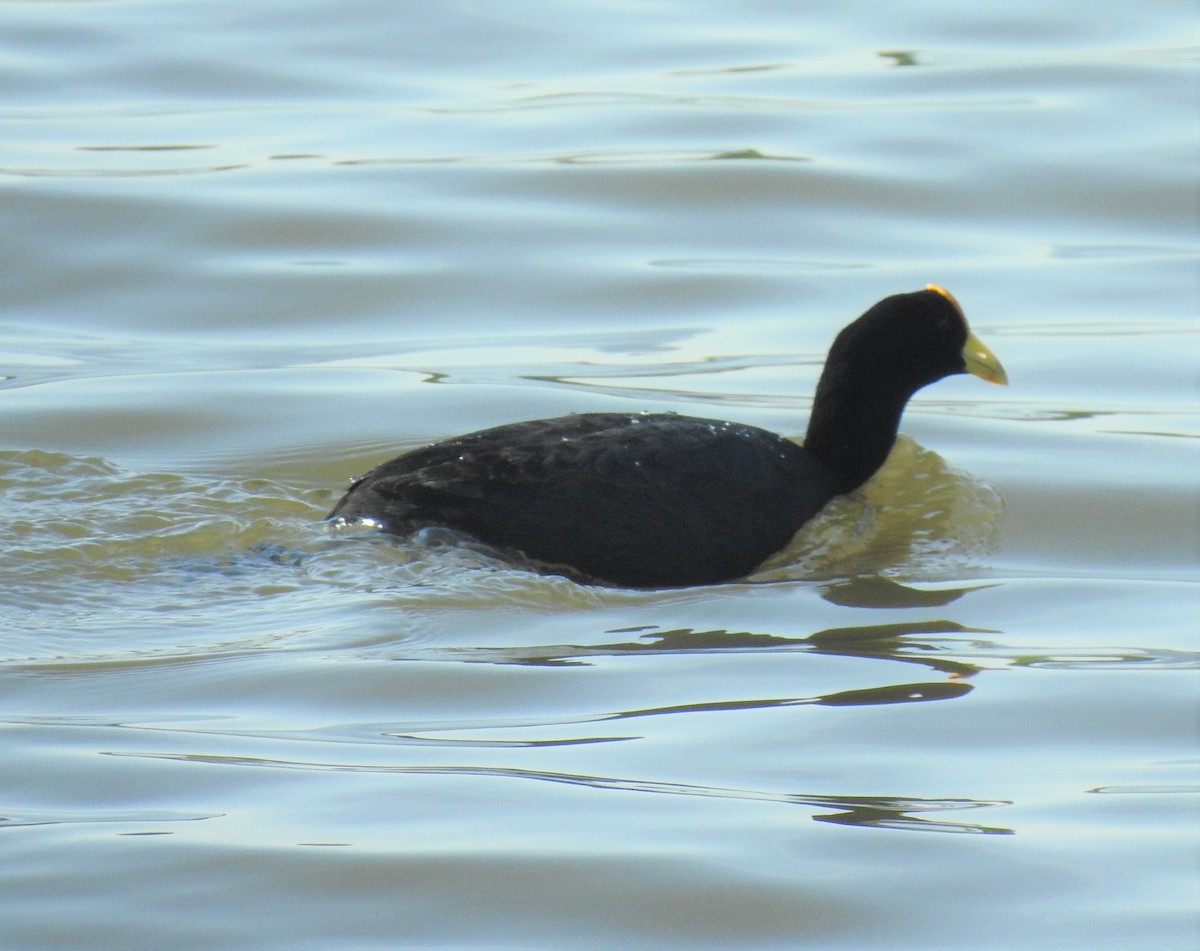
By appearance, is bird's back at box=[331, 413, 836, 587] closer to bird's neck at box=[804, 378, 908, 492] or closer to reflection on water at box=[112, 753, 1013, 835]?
bird's neck at box=[804, 378, 908, 492]

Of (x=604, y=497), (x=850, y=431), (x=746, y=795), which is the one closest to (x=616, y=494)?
(x=604, y=497)

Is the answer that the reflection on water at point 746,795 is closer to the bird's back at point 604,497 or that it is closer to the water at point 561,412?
the water at point 561,412

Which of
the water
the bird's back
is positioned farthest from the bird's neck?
the bird's back

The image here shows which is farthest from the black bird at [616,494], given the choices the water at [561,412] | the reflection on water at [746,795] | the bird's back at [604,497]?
the reflection on water at [746,795]

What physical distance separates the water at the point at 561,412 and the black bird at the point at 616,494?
14 centimetres

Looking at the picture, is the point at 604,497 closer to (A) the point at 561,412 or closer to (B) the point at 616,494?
(B) the point at 616,494

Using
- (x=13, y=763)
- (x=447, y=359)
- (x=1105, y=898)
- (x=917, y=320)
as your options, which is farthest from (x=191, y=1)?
(x=1105, y=898)

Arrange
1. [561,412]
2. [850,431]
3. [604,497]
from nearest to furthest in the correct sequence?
[604,497], [850,431], [561,412]

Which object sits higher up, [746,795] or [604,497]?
[604,497]

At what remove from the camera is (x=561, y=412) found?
9.01 meters

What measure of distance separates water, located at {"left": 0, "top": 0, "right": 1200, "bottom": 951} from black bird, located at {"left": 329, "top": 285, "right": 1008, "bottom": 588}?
141 millimetres

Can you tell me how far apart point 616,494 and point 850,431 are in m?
1.34

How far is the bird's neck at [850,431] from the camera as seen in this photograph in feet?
25.2

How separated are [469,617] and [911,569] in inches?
70.4
